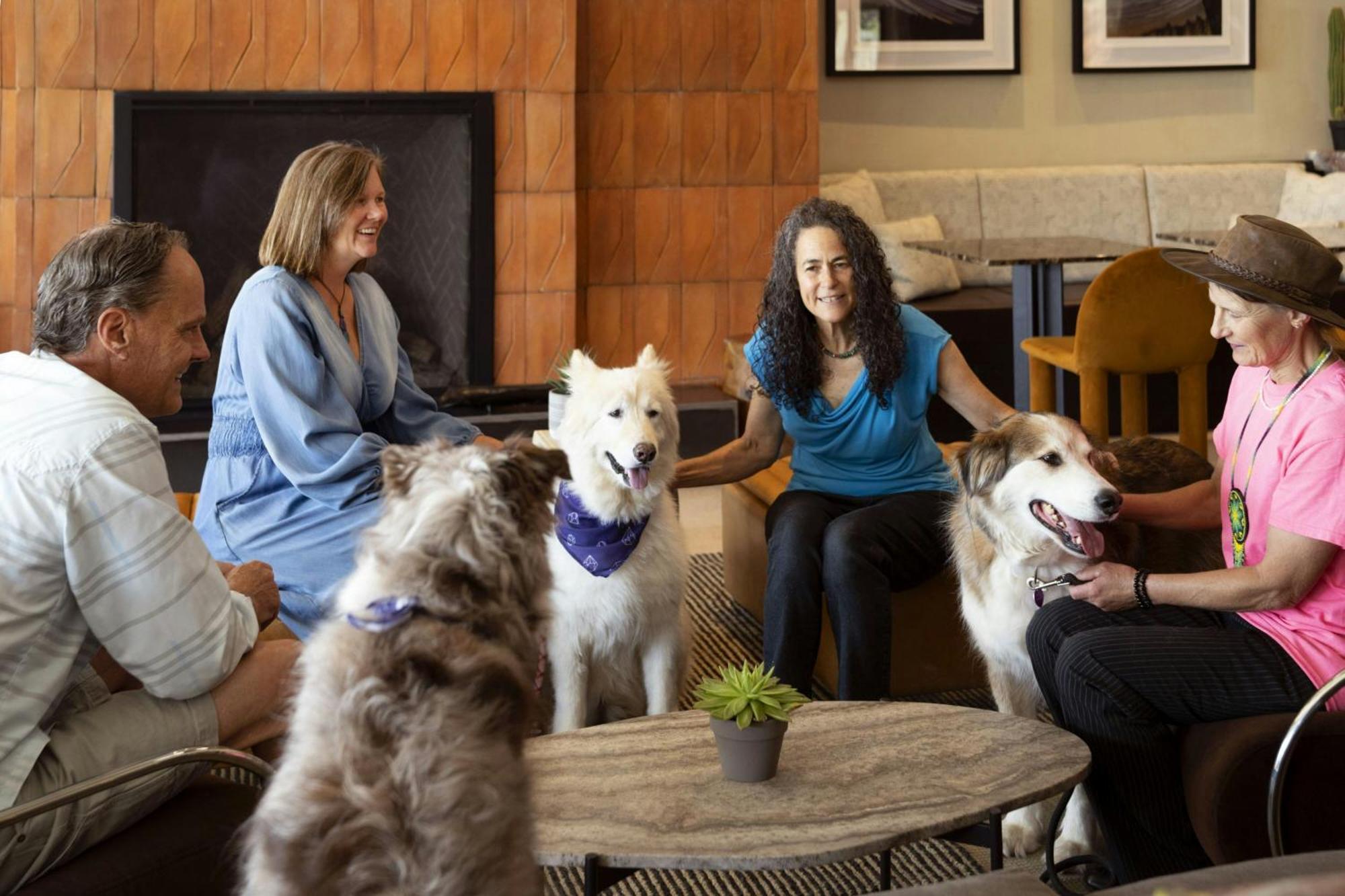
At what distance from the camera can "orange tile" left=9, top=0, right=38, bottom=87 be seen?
15.8 feet

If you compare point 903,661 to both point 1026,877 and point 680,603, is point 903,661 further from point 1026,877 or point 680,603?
point 1026,877

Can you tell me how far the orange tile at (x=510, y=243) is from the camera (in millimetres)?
5379

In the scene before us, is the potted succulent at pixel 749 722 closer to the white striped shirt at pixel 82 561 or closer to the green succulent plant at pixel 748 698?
the green succulent plant at pixel 748 698

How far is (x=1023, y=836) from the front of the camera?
2.41 meters

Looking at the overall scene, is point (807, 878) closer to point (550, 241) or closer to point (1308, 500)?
point (1308, 500)

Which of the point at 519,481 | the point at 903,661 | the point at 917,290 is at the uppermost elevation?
the point at 917,290

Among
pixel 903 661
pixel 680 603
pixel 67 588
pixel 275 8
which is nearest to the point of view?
pixel 67 588

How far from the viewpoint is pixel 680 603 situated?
2.85 m

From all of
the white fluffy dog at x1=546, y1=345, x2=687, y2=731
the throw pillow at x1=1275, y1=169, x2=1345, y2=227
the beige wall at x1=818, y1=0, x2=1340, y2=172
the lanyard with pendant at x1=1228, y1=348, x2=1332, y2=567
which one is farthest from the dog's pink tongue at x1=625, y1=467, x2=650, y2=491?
the throw pillow at x1=1275, y1=169, x2=1345, y2=227

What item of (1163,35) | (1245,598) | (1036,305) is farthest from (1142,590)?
(1163,35)

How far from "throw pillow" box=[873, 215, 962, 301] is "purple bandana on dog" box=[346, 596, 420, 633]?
4.54m

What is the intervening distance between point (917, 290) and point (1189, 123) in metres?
2.16

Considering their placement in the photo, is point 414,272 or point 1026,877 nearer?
point 1026,877

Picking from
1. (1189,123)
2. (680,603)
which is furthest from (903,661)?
A: (1189,123)
